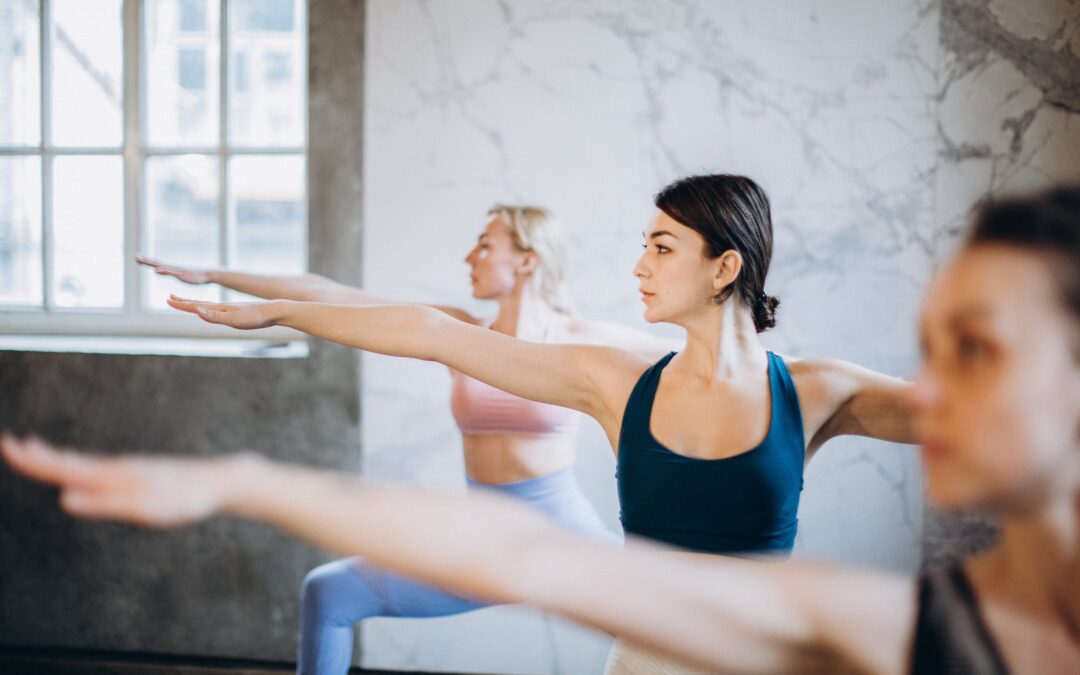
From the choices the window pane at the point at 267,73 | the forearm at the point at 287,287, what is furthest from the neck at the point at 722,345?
the window pane at the point at 267,73

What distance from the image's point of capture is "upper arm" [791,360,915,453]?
5.01ft

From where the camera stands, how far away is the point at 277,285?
7.98 ft

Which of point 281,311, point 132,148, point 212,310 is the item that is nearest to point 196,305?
point 212,310

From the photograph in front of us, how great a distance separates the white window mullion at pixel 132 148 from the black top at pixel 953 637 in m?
3.39

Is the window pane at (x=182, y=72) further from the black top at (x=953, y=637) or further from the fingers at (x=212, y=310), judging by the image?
the black top at (x=953, y=637)

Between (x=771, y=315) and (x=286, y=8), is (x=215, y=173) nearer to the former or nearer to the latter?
(x=286, y=8)

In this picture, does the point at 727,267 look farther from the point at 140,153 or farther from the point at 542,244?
the point at 140,153

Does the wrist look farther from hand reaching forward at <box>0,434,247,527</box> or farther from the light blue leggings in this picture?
hand reaching forward at <box>0,434,247,527</box>

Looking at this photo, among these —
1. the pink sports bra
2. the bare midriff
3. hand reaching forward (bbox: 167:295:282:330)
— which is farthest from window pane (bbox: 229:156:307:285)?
hand reaching forward (bbox: 167:295:282:330)

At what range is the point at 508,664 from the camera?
10.2ft

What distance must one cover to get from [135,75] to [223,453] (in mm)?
1529

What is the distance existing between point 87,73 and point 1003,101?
344 centimetres

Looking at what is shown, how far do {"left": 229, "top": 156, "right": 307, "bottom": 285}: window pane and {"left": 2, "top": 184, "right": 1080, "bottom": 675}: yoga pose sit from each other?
111 inches

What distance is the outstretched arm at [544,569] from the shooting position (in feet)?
2.01
